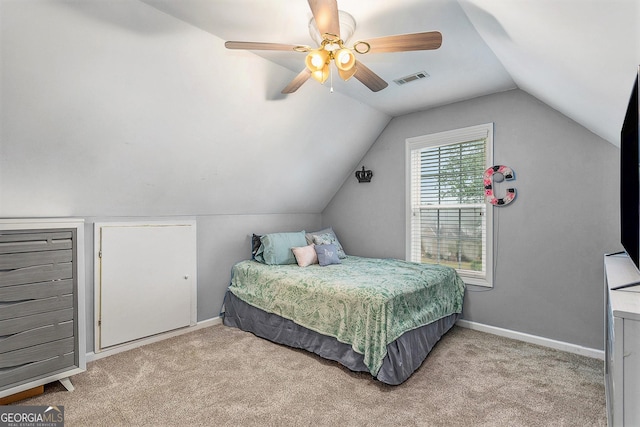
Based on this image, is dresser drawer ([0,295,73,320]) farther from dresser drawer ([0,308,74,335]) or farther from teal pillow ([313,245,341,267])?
teal pillow ([313,245,341,267])

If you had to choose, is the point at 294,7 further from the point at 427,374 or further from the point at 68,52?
the point at 427,374

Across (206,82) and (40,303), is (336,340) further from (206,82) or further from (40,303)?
(206,82)

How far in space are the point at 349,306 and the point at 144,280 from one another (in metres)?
1.90

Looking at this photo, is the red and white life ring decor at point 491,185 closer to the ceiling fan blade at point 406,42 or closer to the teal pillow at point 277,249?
the ceiling fan blade at point 406,42

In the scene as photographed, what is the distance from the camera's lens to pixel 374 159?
4215mm

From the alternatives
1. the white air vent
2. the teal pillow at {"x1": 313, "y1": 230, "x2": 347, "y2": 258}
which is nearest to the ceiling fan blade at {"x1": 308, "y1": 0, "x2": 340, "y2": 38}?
the white air vent

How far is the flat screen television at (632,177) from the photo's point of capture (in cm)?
136

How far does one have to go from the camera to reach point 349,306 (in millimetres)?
2496

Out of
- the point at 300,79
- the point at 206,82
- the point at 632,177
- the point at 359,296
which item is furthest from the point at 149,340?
the point at 632,177

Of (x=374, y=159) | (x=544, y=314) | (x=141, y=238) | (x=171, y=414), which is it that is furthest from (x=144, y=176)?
(x=544, y=314)

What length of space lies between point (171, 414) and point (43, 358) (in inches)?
37.8

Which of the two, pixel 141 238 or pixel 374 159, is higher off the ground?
pixel 374 159

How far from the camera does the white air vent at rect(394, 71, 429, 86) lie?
2854 millimetres

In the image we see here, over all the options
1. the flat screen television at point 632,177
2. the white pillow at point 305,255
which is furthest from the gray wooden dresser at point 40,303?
the flat screen television at point 632,177
